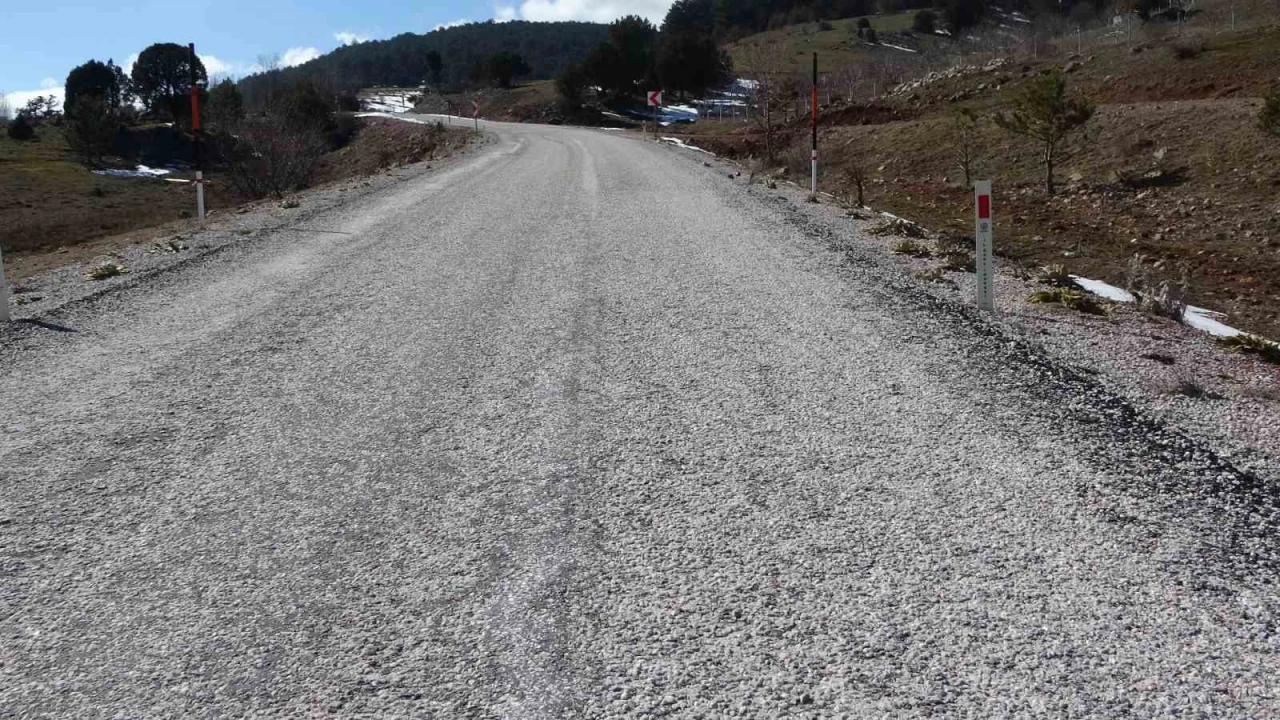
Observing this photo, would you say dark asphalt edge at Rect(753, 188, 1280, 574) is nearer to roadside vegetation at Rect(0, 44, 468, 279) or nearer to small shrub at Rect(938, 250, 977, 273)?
small shrub at Rect(938, 250, 977, 273)

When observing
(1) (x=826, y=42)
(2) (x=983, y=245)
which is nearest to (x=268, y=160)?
(2) (x=983, y=245)

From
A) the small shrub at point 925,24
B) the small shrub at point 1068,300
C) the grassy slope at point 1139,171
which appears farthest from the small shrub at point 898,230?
the small shrub at point 925,24

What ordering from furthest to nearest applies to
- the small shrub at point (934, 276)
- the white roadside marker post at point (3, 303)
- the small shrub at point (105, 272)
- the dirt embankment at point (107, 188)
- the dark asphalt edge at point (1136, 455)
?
the dirt embankment at point (107, 188), the small shrub at point (105, 272), the small shrub at point (934, 276), the white roadside marker post at point (3, 303), the dark asphalt edge at point (1136, 455)

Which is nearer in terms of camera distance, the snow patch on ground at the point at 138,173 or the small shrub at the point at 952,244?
the small shrub at the point at 952,244

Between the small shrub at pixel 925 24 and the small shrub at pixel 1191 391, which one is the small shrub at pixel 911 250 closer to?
the small shrub at pixel 1191 391

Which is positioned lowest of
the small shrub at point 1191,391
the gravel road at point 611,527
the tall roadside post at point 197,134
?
the gravel road at point 611,527

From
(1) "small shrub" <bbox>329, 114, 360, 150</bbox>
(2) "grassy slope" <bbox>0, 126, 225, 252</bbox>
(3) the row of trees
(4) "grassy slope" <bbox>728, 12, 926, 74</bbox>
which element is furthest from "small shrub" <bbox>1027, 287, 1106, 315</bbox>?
(3) the row of trees

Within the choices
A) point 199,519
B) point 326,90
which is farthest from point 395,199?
point 326,90

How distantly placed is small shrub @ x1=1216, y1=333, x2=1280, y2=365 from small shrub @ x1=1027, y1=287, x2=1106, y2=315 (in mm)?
849

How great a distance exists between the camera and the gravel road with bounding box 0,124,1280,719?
8.87 feet

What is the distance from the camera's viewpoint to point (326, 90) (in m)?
67.1

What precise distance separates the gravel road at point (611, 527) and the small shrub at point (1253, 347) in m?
1.50

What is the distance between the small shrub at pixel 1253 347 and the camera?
6223 millimetres

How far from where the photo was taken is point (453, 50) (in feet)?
513
